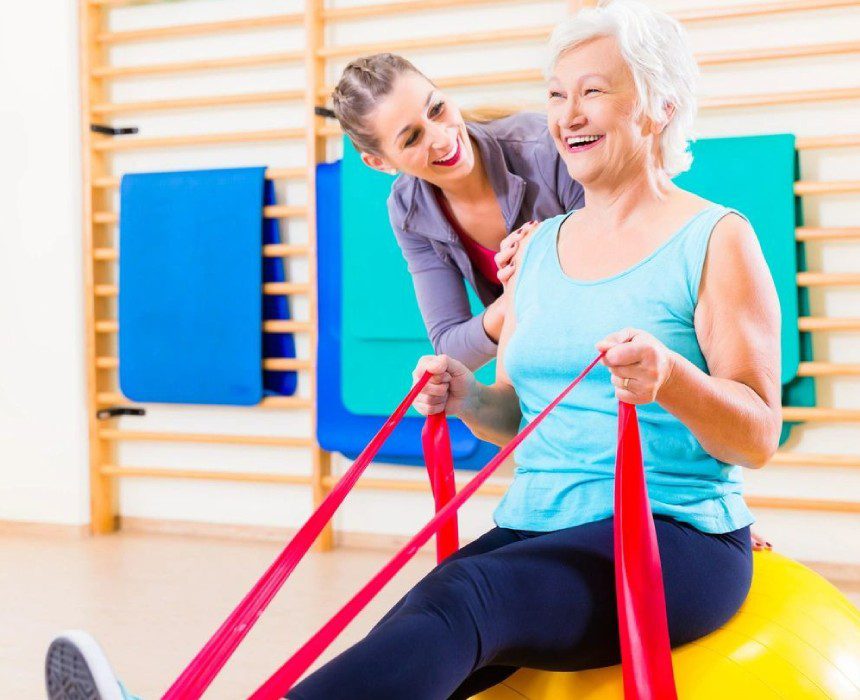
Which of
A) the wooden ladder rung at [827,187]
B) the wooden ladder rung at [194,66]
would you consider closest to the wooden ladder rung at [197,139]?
the wooden ladder rung at [194,66]

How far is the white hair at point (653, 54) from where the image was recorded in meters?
1.46

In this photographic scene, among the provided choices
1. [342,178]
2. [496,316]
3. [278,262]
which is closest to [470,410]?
[496,316]

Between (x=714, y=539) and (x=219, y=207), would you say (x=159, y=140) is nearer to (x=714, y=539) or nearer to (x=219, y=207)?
(x=219, y=207)

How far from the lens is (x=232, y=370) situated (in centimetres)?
408

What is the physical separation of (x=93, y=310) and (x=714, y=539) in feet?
11.5

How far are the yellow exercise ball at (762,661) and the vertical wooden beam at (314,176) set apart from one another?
2593 mm

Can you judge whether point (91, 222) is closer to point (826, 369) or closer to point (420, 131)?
point (420, 131)

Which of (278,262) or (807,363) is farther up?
(278,262)

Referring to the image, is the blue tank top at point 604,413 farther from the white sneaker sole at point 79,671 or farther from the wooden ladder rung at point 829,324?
the wooden ladder rung at point 829,324

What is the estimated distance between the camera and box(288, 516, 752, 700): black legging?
1.06 metres

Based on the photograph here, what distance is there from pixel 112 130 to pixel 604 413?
347 centimetres

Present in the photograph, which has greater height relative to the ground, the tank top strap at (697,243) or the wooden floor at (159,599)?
the tank top strap at (697,243)

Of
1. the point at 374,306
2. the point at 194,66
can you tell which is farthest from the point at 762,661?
the point at 194,66

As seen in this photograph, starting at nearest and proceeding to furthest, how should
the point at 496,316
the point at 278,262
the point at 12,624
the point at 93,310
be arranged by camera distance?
the point at 496,316 → the point at 12,624 → the point at 278,262 → the point at 93,310
